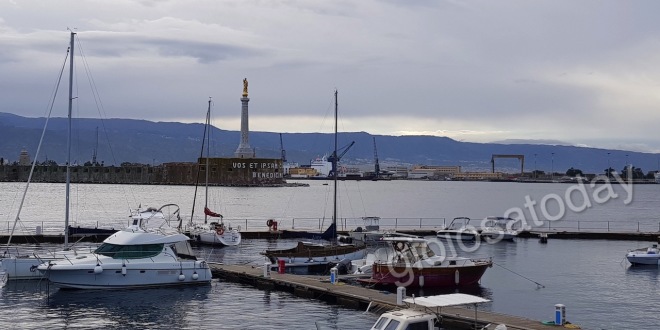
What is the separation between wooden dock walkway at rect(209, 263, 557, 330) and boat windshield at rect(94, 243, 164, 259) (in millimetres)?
6007

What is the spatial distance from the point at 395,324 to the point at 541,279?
1129 inches

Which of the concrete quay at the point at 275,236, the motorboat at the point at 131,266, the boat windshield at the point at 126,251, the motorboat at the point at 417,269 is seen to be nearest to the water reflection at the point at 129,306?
the motorboat at the point at 131,266

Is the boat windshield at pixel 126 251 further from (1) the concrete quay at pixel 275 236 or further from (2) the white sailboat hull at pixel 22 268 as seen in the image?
(1) the concrete quay at pixel 275 236

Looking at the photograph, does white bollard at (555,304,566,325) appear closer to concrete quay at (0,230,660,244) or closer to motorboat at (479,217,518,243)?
concrete quay at (0,230,660,244)

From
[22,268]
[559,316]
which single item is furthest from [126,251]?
[559,316]

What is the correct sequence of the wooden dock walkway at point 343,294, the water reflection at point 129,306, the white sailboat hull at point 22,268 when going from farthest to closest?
the white sailboat hull at point 22,268 < the water reflection at point 129,306 < the wooden dock walkway at point 343,294

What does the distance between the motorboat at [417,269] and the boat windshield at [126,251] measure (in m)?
12.1

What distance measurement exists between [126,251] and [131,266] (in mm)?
854

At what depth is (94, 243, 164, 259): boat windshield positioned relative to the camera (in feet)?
137

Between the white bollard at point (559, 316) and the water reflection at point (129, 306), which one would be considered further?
the water reflection at point (129, 306)

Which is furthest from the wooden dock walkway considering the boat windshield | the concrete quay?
the concrete quay

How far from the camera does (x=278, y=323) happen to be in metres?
35.1

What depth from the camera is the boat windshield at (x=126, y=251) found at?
41.7 m

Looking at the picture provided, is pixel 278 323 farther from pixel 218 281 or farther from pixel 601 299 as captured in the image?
pixel 601 299
